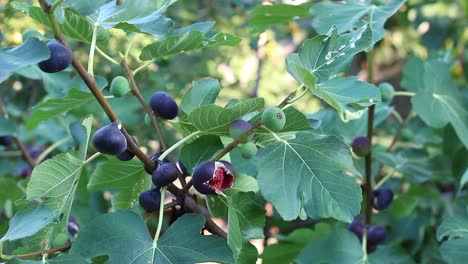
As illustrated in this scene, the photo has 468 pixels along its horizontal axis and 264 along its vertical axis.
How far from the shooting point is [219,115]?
782mm

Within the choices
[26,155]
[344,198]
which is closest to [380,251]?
[344,198]

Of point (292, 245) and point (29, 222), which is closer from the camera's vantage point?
point (29, 222)

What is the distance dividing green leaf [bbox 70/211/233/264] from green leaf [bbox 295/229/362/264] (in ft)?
1.13

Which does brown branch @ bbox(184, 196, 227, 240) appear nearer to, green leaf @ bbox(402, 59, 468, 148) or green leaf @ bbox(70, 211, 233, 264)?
green leaf @ bbox(70, 211, 233, 264)

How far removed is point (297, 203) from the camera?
0.77 metres

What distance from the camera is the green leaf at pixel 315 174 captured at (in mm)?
778

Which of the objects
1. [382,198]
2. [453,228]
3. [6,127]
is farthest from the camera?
[6,127]

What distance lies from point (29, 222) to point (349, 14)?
1.98ft

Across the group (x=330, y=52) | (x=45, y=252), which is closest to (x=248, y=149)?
Result: (x=330, y=52)

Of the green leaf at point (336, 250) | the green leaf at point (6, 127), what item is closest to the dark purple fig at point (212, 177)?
the green leaf at point (336, 250)

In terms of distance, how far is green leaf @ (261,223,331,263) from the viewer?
48.8 inches

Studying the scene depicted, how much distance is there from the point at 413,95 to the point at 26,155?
78cm

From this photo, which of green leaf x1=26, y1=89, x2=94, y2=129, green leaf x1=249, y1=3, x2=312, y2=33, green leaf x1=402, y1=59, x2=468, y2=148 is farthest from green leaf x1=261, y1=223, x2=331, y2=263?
green leaf x1=26, y1=89, x2=94, y2=129

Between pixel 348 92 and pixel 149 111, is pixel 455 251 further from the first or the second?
pixel 149 111
